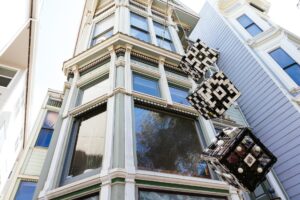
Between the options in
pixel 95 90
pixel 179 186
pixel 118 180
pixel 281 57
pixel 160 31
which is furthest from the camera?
pixel 160 31

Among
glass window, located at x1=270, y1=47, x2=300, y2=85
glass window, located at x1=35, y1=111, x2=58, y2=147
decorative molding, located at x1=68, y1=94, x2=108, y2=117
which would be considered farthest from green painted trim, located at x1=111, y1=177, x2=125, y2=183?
glass window, located at x1=270, y1=47, x2=300, y2=85

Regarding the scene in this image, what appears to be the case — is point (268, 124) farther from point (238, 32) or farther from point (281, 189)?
point (238, 32)

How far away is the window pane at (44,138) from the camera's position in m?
9.36

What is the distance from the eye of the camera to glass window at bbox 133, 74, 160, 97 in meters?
7.29

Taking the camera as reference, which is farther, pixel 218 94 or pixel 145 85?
pixel 145 85

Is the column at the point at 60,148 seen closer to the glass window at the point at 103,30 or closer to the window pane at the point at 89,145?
the window pane at the point at 89,145

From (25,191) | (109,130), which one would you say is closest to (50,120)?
(25,191)

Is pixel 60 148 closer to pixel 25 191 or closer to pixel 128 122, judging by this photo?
pixel 128 122

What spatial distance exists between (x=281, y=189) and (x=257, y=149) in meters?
5.71

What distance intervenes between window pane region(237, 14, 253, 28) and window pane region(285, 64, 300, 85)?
12.5 ft

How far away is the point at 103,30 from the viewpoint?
10617 mm

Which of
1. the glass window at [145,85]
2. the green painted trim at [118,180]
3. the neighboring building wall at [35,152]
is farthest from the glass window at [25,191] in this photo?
the green painted trim at [118,180]

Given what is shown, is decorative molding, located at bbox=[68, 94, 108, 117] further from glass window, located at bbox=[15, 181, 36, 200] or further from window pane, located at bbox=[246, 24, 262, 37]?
window pane, located at bbox=[246, 24, 262, 37]

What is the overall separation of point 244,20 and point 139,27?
235 inches
